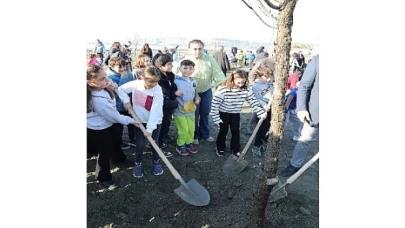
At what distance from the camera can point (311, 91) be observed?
136 inches

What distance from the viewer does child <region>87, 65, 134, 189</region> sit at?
3041 millimetres

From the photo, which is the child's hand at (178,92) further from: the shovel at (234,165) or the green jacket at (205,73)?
the shovel at (234,165)

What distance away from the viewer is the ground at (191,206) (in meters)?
2.91

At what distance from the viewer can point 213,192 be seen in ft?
11.3

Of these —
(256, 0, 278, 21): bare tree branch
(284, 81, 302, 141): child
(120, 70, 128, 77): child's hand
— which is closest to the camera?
(256, 0, 278, 21): bare tree branch

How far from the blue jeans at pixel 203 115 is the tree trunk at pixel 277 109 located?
2342 millimetres

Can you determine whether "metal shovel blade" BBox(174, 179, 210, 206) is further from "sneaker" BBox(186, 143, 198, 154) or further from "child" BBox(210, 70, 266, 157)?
"sneaker" BBox(186, 143, 198, 154)

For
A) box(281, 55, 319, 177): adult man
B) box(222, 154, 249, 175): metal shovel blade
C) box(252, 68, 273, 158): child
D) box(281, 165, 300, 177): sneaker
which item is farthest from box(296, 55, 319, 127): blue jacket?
box(252, 68, 273, 158): child

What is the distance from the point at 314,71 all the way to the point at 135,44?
2109 cm

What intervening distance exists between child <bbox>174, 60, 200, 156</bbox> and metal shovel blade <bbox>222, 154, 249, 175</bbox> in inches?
25.2

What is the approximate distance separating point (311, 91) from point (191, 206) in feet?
5.72

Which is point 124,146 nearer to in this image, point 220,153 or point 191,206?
point 220,153

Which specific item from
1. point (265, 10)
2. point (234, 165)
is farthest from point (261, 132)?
point (265, 10)

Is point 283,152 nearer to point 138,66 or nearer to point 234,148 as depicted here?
point 234,148
